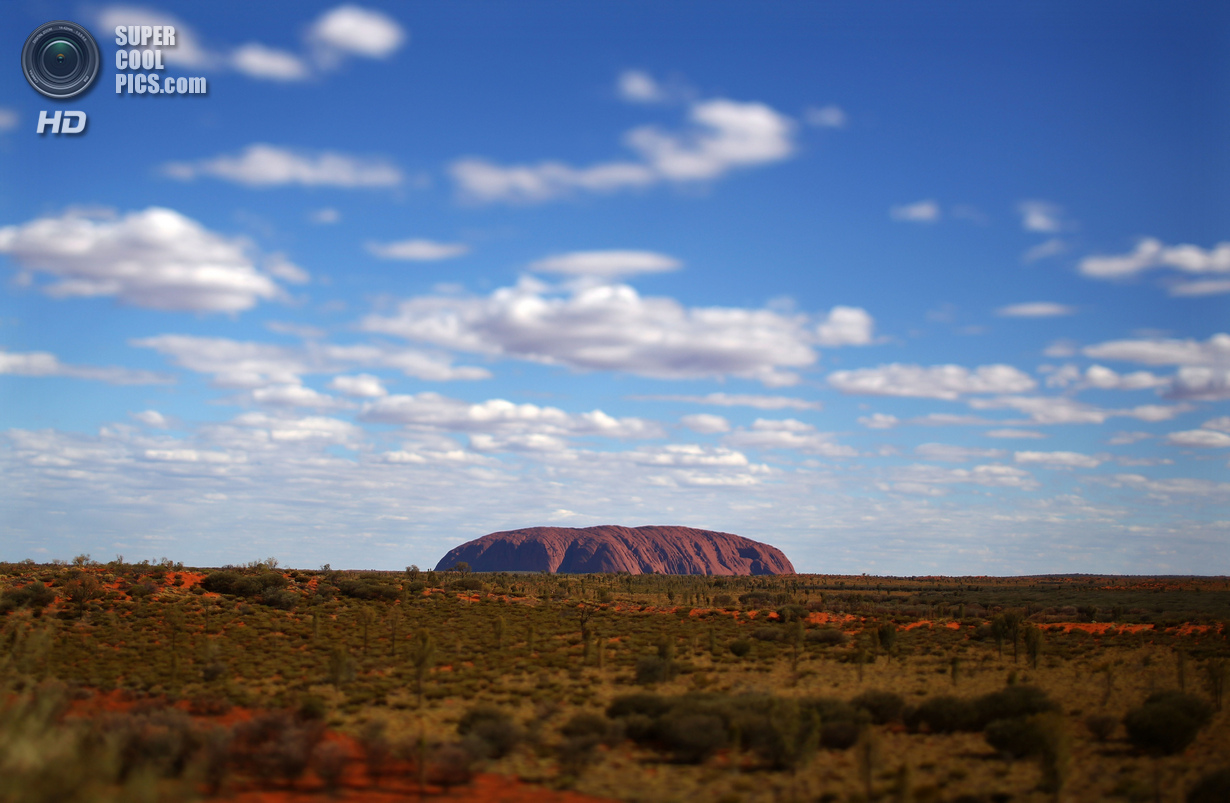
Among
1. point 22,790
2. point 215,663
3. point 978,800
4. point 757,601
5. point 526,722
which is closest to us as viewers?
point 22,790

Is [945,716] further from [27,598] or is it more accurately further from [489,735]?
[27,598]

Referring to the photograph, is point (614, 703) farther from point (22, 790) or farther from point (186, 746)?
point (22, 790)

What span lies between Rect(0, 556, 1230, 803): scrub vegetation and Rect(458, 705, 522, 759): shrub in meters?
0.07

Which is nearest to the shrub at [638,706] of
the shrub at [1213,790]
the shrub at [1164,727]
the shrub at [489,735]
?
the shrub at [489,735]

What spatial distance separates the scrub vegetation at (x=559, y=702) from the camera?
1739 cm

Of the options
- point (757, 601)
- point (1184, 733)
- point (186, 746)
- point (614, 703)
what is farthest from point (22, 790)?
point (757, 601)

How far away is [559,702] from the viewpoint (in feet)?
89.7

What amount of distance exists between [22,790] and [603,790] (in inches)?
430

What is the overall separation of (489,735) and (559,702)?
22.1 ft

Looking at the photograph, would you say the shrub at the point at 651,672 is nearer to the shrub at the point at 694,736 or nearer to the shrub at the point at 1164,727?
the shrub at the point at 694,736

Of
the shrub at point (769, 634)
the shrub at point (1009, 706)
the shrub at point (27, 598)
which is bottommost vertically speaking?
the shrub at point (769, 634)

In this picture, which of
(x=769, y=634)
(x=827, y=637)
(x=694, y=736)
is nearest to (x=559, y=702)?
(x=694, y=736)

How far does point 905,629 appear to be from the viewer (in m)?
52.9

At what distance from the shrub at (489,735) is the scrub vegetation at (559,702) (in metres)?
0.07
